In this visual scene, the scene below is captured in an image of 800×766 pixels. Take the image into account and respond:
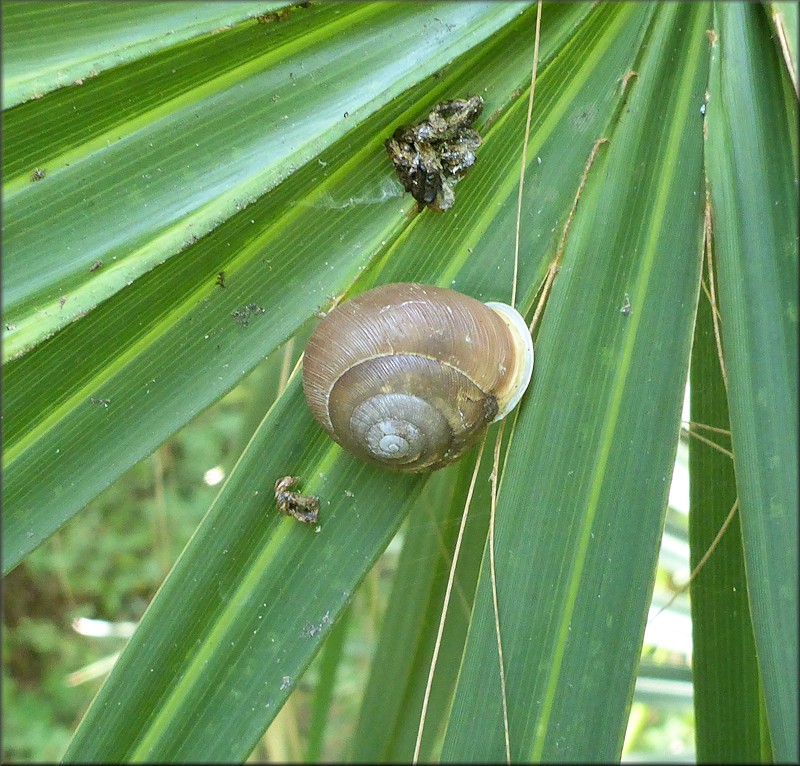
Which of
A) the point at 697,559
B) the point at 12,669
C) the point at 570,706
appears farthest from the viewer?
the point at 12,669

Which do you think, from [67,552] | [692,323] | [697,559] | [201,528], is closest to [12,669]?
[67,552]

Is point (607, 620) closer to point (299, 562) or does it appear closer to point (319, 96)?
point (299, 562)

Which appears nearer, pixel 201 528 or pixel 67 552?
pixel 201 528

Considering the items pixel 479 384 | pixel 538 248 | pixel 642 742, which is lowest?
pixel 642 742
